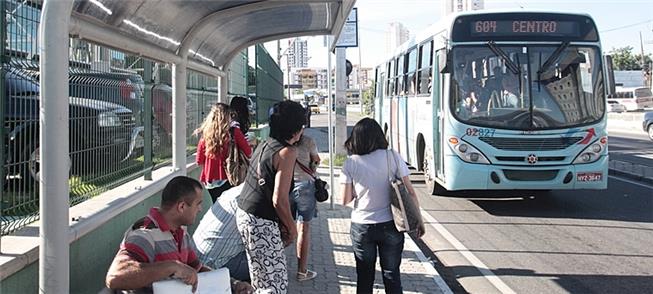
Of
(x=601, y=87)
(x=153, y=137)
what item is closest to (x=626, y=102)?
(x=601, y=87)

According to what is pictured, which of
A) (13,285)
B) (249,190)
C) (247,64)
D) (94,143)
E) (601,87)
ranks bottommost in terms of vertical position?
(13,285)

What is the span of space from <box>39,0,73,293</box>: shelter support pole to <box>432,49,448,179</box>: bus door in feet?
24.4

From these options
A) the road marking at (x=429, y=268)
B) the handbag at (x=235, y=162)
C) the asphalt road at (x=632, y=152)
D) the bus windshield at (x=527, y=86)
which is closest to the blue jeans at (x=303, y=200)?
the handbag at (x=235, y=162)

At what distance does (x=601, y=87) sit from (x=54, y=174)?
8648 millimetres

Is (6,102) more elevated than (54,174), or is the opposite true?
(6,102)

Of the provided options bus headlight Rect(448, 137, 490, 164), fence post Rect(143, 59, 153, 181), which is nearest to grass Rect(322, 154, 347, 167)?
bus headlight Rect(448, 137, 490, 164)

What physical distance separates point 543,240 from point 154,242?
20.8 ft

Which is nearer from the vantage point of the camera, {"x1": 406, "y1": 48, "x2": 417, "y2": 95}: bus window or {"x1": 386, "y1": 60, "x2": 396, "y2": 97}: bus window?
{"x1": 406, "y1": 48, "x2": 417, "y2": 95}: bus window

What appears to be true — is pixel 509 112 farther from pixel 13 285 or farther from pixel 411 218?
pixel 13 285

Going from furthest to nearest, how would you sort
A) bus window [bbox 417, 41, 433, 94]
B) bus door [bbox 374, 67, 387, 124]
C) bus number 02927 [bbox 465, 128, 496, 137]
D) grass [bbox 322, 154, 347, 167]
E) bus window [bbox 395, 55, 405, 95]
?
1. bus door [bbox 374, 67, 387, 124]
2. grass [bbox 322, 154, 347, 167]
3. bus window [bbox 395, 55, 405, 95]
4. bus window [bbox 417, 41, 433, 94]
5. bus number 02927 [bbox 465, 128, 496, 137]

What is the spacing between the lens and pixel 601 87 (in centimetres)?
949

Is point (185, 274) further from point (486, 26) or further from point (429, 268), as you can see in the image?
point (486, 26)

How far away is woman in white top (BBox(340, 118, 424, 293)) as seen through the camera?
4.48m

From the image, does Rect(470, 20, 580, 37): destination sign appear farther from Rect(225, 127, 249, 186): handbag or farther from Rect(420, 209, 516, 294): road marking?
Rect(225, 127, 249, 186): handbag
